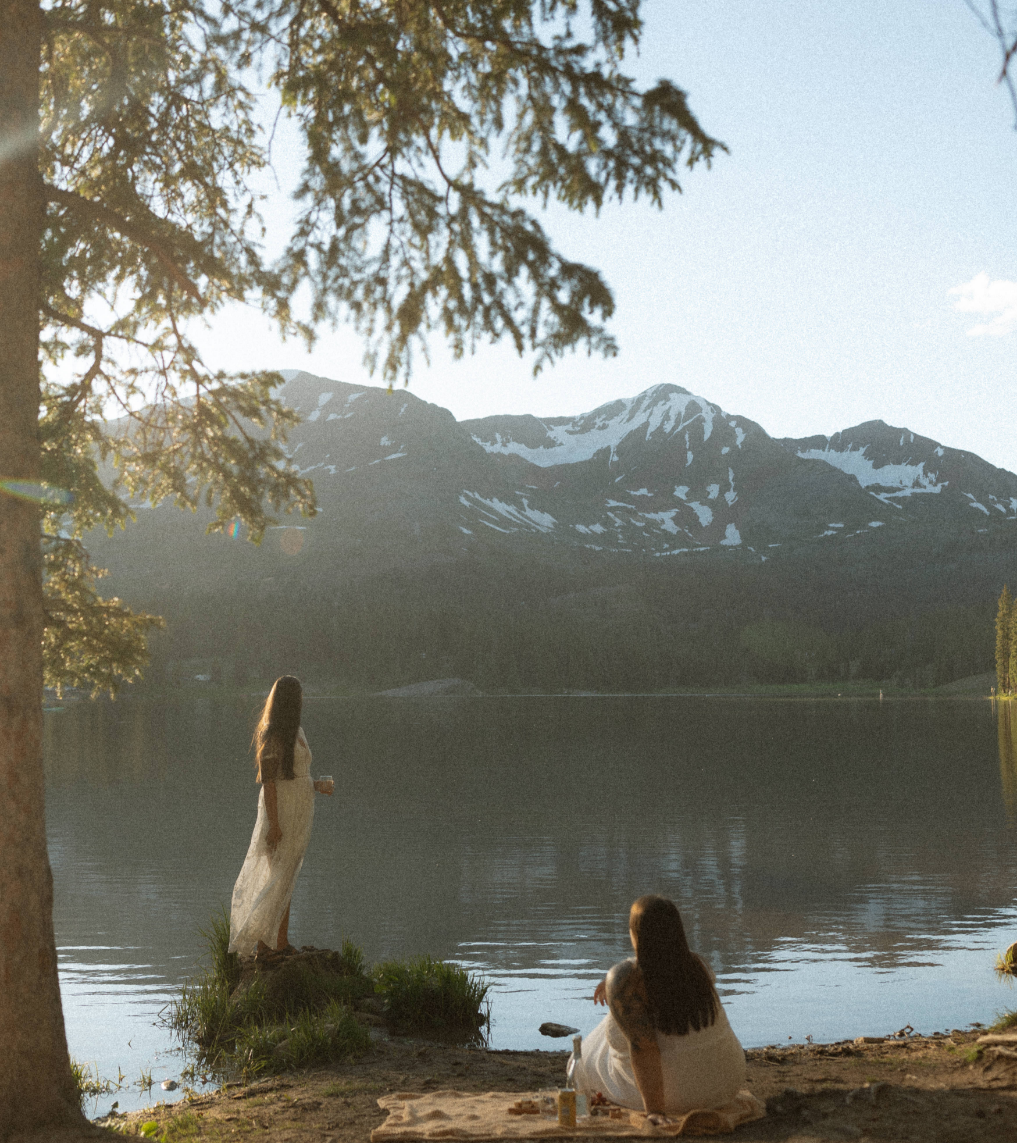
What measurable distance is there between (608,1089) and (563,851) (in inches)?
684

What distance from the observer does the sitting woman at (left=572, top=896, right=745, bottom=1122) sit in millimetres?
5668

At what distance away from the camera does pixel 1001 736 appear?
61.2m

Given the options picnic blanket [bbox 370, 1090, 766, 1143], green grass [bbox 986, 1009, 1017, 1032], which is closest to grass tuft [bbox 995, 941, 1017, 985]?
green grass [bbox 986, 1009, 1017, 1032]

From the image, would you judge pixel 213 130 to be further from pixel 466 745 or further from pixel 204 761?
pixel 466 745

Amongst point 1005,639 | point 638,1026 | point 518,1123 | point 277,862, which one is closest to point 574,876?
point 277,862

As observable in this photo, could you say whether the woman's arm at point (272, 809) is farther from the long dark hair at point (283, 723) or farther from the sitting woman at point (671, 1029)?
the sitting woman at point (671, 1029)

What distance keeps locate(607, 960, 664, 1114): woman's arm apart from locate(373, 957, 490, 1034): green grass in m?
3.89

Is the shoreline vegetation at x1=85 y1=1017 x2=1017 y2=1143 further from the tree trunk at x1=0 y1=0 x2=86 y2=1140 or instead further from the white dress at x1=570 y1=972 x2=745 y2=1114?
the tree trunk at x1=0 y1=0 x2=86 y2=1140

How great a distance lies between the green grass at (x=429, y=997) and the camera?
9398mm

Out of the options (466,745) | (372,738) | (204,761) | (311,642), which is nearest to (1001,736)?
(466,745)

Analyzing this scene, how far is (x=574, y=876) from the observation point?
66.3ft

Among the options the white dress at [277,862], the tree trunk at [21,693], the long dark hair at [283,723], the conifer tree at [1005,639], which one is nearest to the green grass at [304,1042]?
the white dress at [277,862]

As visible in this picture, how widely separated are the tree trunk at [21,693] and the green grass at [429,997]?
3.75m

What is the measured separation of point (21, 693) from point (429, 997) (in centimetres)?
514
